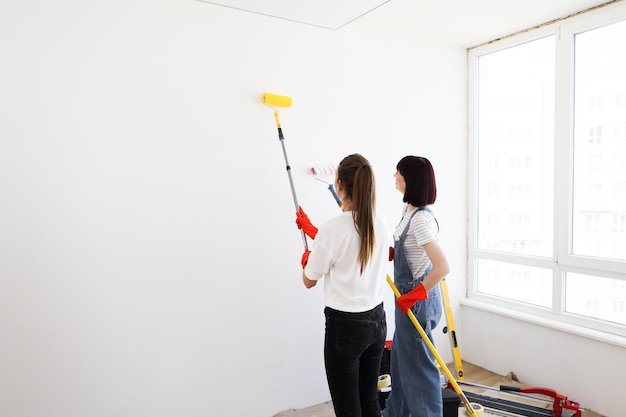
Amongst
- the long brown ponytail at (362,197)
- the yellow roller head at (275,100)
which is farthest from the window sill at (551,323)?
the yellow roller head at (275,100)

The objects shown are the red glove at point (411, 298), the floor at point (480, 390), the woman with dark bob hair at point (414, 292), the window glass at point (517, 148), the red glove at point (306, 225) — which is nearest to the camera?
the red glove at point (411, 298)

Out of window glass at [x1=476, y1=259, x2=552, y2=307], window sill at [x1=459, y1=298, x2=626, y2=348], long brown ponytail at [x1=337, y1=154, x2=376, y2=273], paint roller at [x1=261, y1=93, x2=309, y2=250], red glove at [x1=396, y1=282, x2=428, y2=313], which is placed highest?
paint roller at [x1=261, y1=93, x2=309, y2=250]

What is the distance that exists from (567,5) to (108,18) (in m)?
2.54

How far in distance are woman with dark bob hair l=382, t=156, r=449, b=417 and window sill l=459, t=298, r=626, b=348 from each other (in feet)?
3.93

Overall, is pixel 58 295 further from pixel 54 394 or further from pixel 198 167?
pixel 198 167

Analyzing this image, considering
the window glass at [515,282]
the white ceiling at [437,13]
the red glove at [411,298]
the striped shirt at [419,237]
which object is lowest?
the window glass at [515,282]

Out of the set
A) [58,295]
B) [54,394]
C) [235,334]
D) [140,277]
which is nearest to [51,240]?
[58,295]

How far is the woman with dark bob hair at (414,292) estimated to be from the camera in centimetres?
205

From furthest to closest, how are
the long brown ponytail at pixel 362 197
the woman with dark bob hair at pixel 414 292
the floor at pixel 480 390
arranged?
the floor at pixel 480 390
the woman with dark bob hair at pixel 414 292
the long brown ponytail at pixel 362 197

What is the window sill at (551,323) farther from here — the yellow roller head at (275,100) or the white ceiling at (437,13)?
the yellow roller head at (275,100)

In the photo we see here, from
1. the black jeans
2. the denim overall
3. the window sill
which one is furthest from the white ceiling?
the window sill

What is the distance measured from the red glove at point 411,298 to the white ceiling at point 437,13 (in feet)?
4.71

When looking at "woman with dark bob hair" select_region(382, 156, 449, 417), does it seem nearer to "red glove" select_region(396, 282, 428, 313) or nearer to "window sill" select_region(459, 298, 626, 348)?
"red glove" select_region(396, 282, 428, 313)

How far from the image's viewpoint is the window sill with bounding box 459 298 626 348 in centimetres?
265
